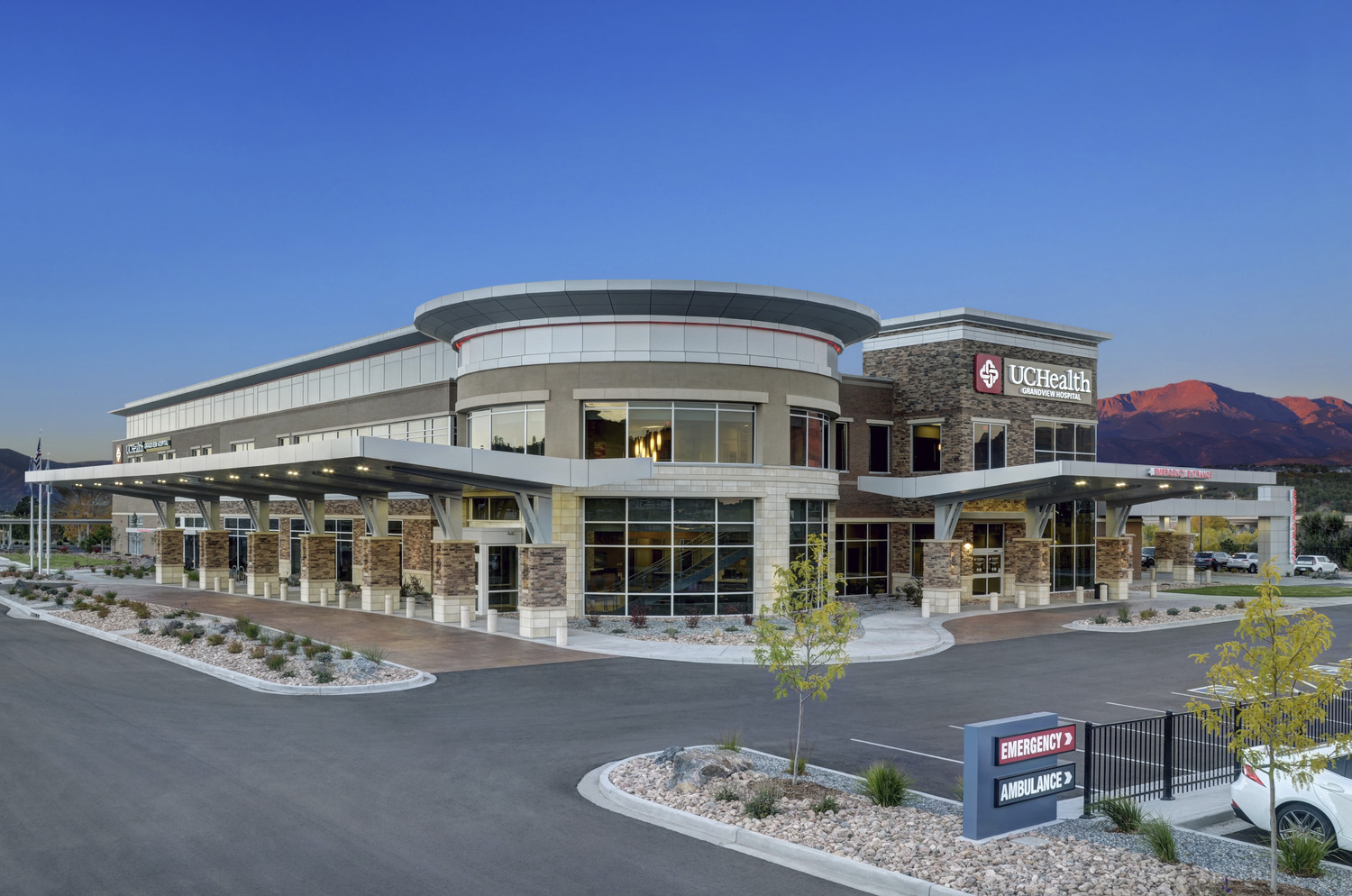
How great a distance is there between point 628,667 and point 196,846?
14.0 m

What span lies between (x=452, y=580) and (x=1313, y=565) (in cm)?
5764

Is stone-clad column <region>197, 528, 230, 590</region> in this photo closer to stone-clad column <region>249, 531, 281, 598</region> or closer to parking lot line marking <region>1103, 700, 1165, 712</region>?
stone-clad column <region>249, 531, 281, 598</region>

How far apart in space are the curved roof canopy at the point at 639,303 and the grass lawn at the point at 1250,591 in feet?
77.6

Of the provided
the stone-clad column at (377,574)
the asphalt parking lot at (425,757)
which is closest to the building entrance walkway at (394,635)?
the stone-clad column at (377,574)

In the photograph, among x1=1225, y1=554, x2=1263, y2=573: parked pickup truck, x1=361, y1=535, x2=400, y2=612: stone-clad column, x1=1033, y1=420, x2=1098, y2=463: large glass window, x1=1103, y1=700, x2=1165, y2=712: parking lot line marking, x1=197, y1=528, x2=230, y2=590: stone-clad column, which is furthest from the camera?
x1=1225, y1=554, x2=1263, y2=573: parked pickup truck

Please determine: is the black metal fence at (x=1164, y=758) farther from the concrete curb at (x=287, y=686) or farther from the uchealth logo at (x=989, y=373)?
the uchealth logo at (x=989, y=373)

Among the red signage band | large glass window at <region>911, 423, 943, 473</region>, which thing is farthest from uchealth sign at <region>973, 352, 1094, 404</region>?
the red signage band

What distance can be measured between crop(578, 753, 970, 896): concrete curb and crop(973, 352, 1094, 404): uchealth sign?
34.1 metres

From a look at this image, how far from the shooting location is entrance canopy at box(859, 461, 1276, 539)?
1351 inches

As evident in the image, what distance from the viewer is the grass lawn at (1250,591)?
4628 centimetres

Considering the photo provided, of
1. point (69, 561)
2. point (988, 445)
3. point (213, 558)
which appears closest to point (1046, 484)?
point (988, 445)

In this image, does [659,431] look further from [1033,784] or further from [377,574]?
[1033,784]

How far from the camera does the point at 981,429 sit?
4369cm

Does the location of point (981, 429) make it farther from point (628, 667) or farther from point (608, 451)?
point (628, 667)
